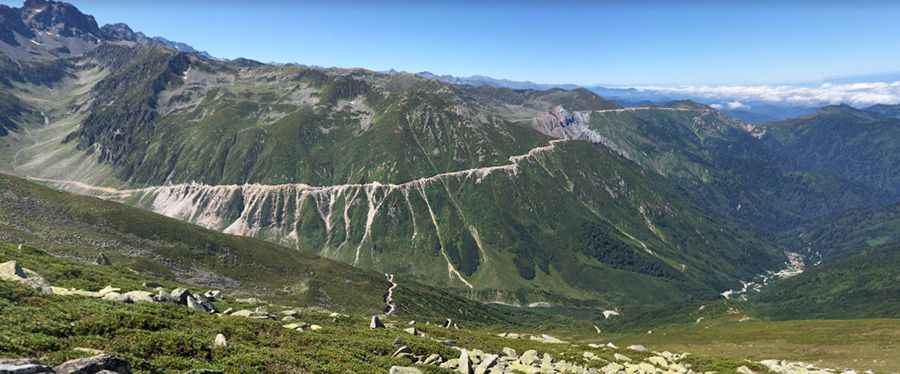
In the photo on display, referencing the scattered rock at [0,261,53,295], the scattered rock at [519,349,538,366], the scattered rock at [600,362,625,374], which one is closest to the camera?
the scattered rock at [0,261,53,295]

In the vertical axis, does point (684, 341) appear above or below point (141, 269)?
below

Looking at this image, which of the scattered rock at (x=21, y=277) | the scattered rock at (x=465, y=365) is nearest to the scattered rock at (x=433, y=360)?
the scattered rock at (x=465, y=365)

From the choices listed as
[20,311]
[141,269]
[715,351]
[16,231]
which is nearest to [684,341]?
[715,351]

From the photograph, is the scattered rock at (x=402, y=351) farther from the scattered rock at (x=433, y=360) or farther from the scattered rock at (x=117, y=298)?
the scattered rock at (x=117, y=298)

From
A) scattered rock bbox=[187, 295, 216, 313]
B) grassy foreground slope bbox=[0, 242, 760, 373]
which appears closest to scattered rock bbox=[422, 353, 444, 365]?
grassy foreground slope bbox=[0, 242, 760, 373]

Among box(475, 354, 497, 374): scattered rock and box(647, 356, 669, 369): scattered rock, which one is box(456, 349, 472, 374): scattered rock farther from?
box(647, 356, 669, 369): scattered rock

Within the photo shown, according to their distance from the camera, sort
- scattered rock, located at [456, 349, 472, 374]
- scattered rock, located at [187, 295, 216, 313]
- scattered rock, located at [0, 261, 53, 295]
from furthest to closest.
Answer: scattered rock, located at [187, 295, 216, 313]
scattered rock, located at [0, 261, 53, 295]
scattered rock, located at [456, 349, 472, 374]

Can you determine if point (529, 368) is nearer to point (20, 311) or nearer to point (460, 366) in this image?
point (460, 366)
